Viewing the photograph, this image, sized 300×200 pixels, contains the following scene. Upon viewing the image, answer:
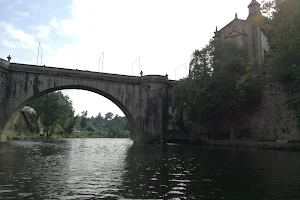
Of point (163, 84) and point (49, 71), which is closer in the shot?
point (49, 71)

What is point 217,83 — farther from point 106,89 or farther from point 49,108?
point 49,108

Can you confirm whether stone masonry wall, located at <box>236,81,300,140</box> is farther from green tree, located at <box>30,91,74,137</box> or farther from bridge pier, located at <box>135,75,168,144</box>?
green tree, located at <box>30,91,74,137</box>

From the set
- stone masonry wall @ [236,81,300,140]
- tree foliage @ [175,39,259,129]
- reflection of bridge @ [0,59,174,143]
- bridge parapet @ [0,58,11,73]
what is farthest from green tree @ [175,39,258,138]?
bridge parapet @ [0,58,11,73]

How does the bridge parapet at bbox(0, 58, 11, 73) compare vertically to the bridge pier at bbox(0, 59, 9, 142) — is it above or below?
above

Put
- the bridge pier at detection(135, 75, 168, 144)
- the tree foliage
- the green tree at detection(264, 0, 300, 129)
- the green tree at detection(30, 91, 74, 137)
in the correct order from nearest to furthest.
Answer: the green tree at detection(264, 0, 300, 129) → the tree foliage → the bridge pier at detection(135, 75, 168, 144) → the green tree at detection(30, 91, 74, 137)

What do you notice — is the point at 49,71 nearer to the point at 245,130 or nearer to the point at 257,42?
the point at 245,130

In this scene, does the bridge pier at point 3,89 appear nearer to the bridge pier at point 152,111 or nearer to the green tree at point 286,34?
the bridge pier at point 152,111

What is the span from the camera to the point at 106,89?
37.8 m

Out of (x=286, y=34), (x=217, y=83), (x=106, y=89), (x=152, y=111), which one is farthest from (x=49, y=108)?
(x=286, y=34)

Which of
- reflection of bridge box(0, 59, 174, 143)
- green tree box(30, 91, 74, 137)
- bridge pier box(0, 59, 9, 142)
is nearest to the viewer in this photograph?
bridge pier box(0, 59, 9, 142)

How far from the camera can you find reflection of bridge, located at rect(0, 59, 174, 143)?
107ft

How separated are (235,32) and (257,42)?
4926 mm

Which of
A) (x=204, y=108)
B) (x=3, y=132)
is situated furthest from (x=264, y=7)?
(x=3, y=132)

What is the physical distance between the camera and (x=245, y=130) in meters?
36.6
